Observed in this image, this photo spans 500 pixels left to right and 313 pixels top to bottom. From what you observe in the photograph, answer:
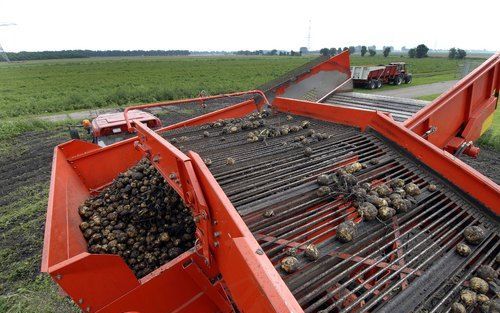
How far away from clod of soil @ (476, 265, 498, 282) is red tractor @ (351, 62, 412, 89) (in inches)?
738

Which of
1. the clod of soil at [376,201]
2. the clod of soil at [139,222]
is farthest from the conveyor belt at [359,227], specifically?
the clod of soil at [139,222]

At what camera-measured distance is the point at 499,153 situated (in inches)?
314

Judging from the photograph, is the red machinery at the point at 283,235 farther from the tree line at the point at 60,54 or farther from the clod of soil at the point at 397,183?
the tree line at the point at 60,54

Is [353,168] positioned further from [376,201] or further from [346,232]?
[346,232]

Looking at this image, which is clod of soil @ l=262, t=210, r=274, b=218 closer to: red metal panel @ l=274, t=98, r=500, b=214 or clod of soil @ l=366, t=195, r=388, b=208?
clod of soil @ l=366, t=195, r=388, b=208

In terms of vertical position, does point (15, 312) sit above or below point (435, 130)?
below

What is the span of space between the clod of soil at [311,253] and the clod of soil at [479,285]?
0.91m

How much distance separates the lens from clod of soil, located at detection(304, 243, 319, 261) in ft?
5.50

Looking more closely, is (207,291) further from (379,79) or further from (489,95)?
(379,79)

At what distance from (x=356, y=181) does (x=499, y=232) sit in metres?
1.02

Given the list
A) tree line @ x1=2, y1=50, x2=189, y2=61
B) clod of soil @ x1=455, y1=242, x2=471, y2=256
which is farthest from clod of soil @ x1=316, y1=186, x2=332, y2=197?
tree line @ x1=2, y1=50, x2=189, y2=61

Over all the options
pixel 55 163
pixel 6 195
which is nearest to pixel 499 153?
pixel 55 163

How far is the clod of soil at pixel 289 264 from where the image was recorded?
1587 millimetres

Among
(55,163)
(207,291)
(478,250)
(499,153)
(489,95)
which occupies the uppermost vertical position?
→ (489,95)
